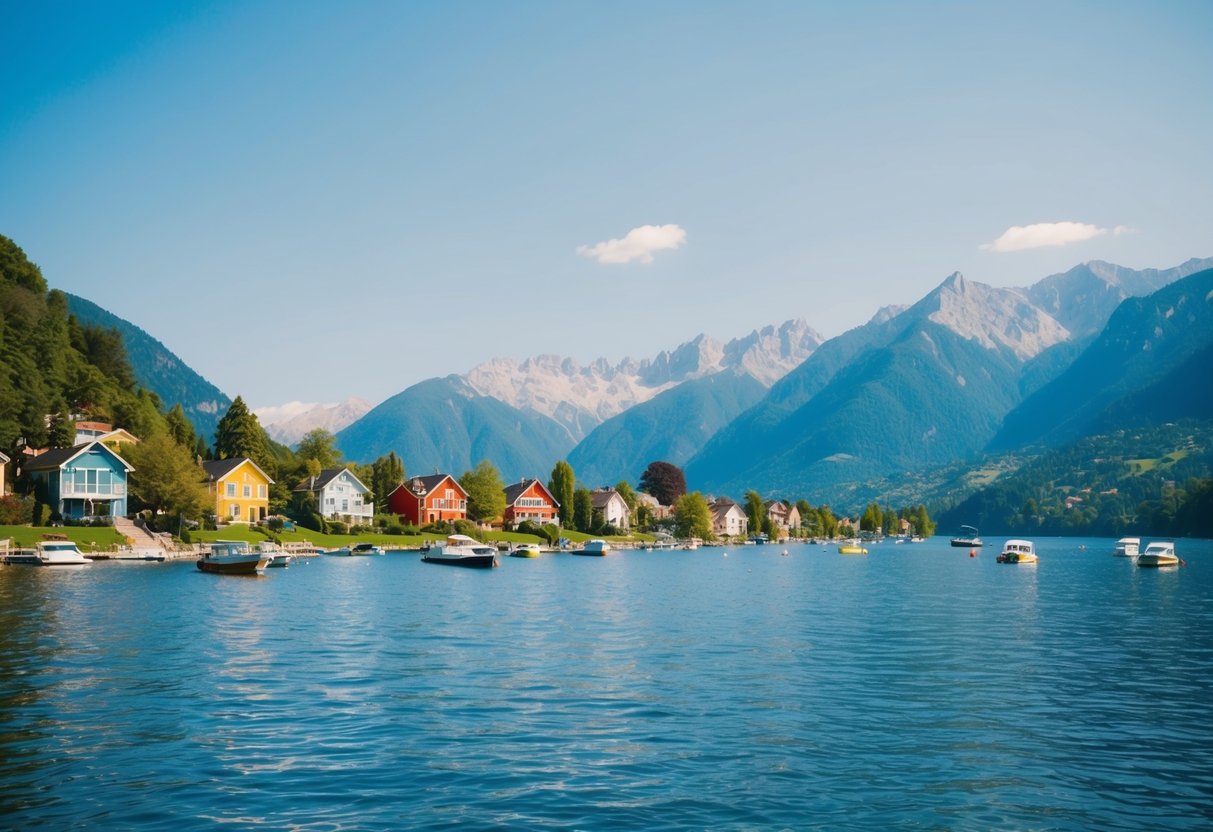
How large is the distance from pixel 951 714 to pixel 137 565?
80.2 m

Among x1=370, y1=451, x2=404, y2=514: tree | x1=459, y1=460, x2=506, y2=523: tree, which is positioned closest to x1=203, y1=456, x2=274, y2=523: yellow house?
x1=370, y1=451, x2=404, y2=514: tree

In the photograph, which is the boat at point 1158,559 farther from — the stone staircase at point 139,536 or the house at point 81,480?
the house at point 81,480

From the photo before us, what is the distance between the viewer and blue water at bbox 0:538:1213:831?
756 inches

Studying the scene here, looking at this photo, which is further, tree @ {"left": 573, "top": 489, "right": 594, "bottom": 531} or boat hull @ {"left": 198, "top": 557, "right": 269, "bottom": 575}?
tree @ {"left": 573, "top": 489, "right": 594, "bottom": 531}

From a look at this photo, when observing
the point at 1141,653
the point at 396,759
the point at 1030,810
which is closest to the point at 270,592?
the point at 396,759

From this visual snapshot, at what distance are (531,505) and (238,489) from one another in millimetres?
67451

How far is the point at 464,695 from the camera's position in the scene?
30.3 m

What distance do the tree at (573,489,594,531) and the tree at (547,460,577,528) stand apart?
1329 mm

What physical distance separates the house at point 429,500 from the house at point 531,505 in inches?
589

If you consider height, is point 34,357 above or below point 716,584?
above

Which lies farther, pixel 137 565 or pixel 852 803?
pixel 137 565

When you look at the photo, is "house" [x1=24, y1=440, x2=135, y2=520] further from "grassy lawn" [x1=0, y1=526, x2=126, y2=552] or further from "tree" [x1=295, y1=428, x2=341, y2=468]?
"tree" [x1=295, y1=428, x2=341, y2=468]

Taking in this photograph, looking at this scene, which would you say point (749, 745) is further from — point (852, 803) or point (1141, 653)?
point (1141, 653)

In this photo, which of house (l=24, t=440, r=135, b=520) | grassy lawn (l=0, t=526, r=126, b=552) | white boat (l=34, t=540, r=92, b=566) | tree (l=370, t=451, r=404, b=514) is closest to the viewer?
white boat (l=34, t=540, r=92, b=566)
